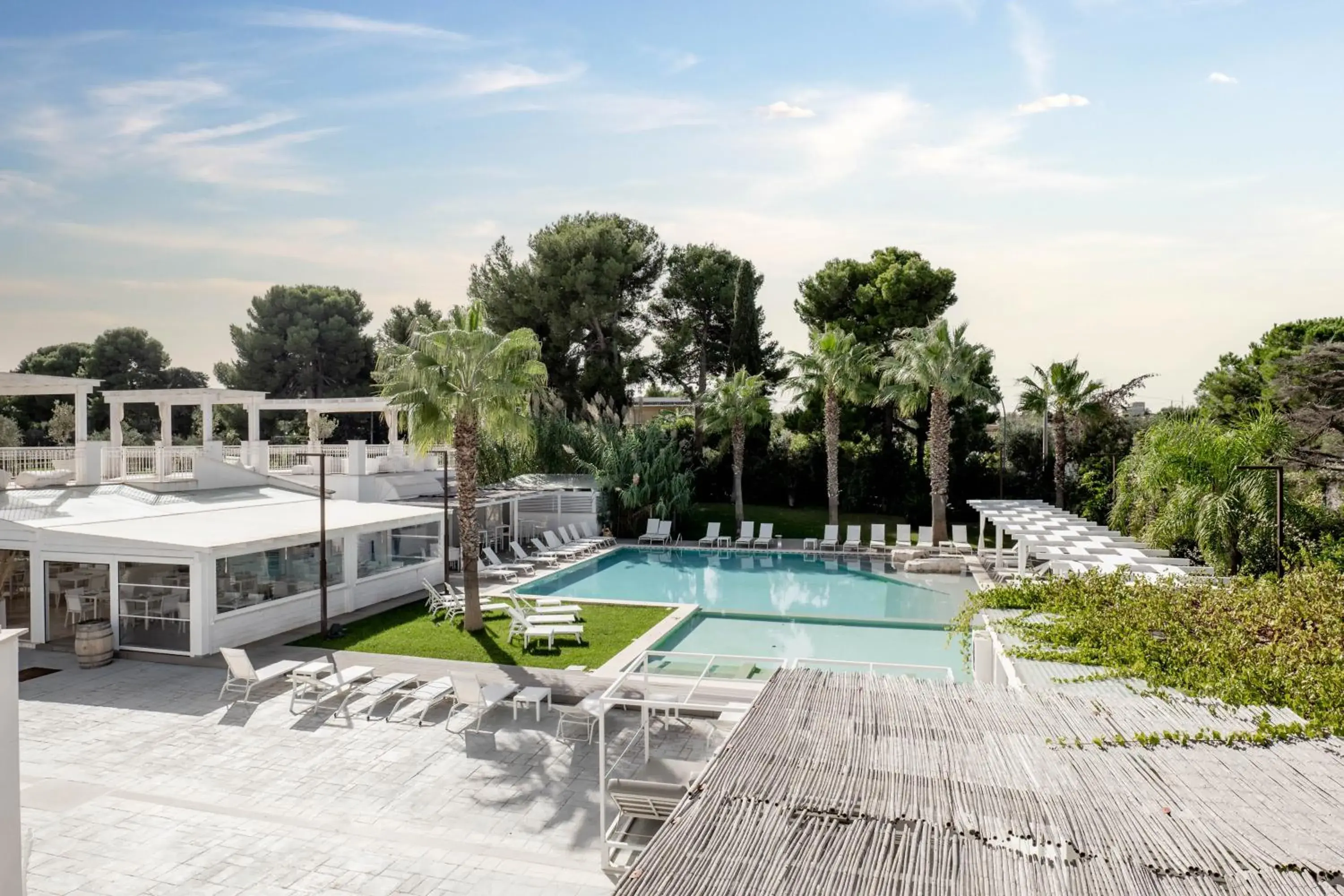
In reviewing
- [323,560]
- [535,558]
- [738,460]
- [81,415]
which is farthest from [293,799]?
[738,460]

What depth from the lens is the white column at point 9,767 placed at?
4.91 meters

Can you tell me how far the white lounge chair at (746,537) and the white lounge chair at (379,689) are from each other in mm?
16563

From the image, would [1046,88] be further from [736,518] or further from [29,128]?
[29,128]

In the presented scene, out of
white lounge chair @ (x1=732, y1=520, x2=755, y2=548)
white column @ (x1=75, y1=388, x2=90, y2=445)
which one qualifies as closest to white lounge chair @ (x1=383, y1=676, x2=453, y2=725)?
white column @ (x1=75, y1=388, x2=90, y2=445)

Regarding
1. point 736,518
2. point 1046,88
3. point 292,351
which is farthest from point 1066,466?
point 292,351

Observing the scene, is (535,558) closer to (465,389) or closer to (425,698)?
(465,389)

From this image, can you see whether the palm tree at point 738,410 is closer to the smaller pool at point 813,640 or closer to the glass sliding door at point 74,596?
the smaller pool at point 813,640

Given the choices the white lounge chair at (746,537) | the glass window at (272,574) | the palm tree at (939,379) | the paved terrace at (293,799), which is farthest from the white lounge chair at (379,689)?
the palm tree at (939,379)

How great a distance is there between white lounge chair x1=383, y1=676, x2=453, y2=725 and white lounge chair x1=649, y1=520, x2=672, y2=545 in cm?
1633

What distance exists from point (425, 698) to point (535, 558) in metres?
12.4

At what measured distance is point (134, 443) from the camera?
131ft

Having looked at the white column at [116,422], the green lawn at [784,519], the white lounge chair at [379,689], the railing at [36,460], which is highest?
the white column at [116,422]

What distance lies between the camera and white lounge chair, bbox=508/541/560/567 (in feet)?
78.0

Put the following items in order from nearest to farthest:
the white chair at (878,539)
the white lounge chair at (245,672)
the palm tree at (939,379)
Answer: the white lounge chair at (245,672)
the palm tree at (939,379)
the white chair at (878,539)
